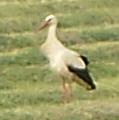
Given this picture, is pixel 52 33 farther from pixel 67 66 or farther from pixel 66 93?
pixel 66 93

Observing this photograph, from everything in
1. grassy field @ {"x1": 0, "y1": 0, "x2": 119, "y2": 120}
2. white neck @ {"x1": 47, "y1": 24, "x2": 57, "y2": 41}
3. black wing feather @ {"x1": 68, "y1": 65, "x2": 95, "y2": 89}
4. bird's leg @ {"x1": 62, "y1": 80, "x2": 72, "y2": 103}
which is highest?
white neck @ {"x1": 47, "y1": 24, "x2": 57, "y2": 41}

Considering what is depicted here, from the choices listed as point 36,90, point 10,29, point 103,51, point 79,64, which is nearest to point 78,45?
point 103,51

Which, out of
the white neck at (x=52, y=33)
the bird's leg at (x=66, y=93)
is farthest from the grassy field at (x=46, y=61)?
the white neck at (x=52, y=33)

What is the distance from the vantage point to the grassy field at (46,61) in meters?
12.8

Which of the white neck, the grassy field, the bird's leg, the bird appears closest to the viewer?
the grassy field

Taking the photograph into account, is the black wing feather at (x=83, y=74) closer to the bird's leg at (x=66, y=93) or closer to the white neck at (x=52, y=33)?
the bird's leg at (x=66, y=93)

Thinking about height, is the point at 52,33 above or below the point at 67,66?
above

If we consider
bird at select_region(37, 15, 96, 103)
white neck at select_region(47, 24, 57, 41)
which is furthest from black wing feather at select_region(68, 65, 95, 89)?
white neck at select_region(47, 24, 57, 41)

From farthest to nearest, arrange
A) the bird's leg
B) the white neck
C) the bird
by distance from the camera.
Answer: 1. the white neck
2. the bird's leg
3. the bird

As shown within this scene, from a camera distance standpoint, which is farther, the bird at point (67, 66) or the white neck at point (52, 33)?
the white neck at point (52, 33)

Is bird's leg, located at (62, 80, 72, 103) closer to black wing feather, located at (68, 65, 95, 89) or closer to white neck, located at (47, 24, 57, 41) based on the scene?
black wing feather, located at (68, 65, 95, 89)

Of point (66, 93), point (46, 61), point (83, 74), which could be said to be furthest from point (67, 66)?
point (46, 61)

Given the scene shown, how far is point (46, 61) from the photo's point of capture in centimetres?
1817

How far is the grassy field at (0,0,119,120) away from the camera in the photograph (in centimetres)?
1276
